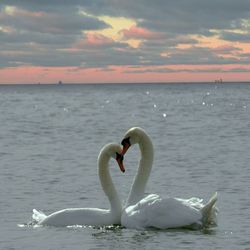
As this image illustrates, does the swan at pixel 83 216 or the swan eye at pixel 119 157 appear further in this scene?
the swan eye at pixel 119 157

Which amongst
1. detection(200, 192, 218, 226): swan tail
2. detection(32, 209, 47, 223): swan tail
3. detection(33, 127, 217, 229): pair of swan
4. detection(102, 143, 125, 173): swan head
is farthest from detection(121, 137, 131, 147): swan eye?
detection(200, 192, 218, 226): swan tail

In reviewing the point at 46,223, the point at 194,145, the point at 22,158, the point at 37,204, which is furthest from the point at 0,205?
the point at 194,145

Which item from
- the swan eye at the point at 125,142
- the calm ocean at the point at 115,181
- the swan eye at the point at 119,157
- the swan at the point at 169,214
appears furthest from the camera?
the swan eye at the point at 125,142

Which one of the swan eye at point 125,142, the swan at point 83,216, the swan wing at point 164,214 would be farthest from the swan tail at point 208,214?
the swan eye at point 125,142

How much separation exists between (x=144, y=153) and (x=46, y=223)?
9.05 feet

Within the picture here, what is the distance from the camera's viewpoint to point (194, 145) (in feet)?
119

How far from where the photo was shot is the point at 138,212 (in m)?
16.8

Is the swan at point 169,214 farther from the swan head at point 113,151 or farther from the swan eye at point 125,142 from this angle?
the swan eye at point 125,142

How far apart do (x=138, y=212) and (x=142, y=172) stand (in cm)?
185

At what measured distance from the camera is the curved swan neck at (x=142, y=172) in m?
18.1

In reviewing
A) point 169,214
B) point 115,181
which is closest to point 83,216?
point 169,214

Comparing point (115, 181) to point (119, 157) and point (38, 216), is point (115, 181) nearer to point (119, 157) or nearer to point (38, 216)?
point (119, 157)

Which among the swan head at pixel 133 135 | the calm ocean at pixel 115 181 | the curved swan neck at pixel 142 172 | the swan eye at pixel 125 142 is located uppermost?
the swan head at pixel 133 135

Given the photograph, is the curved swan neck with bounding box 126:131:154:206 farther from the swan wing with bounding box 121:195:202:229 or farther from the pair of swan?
the swan wing with bounding box 121:195:202:229
